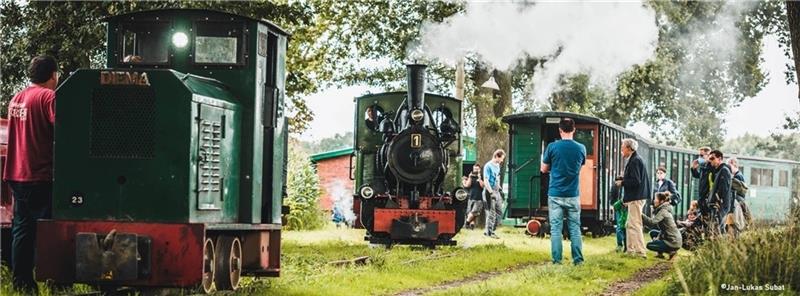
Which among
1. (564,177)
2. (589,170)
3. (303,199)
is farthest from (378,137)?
(303,199)

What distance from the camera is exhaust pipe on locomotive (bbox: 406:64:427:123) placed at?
696 inches

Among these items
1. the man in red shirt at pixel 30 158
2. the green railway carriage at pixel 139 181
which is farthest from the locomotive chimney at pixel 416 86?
the man in red shirt at pixel 30 158

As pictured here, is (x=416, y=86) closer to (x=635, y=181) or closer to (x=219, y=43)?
(x=635, y=181)

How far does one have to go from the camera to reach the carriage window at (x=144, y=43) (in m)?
10.7

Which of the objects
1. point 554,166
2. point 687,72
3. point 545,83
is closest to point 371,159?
point 554,166

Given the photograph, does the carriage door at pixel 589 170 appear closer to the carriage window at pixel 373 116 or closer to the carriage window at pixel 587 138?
the carriage window at pixel 587 138

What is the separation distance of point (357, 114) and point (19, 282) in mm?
9947

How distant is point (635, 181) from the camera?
1557cm

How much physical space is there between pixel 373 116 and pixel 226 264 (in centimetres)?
920

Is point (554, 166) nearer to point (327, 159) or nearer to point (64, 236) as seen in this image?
point (64, 236)

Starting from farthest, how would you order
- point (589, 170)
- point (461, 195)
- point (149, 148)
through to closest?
point (589, 170), point (461, 195), point (149, 148)

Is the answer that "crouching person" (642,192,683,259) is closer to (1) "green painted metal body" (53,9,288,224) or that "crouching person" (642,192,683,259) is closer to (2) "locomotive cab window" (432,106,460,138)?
(2) "locomotive cab window" (432,106,460,138)

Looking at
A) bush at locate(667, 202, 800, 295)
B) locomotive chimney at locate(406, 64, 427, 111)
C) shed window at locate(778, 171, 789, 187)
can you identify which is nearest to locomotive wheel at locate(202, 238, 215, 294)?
bush at locate(667, 202, 800, 295)

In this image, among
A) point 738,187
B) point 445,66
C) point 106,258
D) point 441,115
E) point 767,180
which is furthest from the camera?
point 767,180
